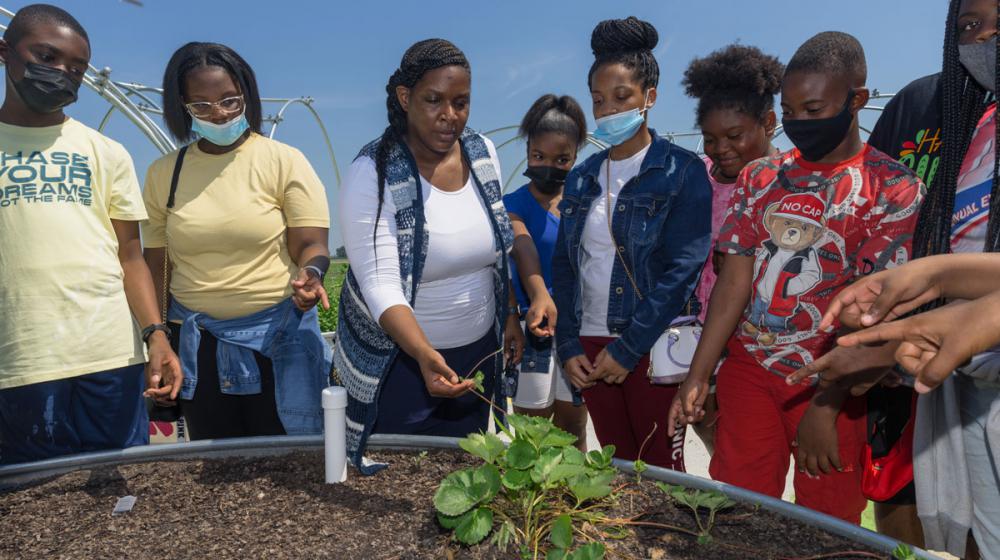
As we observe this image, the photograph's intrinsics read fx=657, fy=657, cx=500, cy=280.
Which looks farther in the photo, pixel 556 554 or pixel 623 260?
pixel 623 260

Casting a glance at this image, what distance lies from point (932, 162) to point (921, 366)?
1335 millimetres

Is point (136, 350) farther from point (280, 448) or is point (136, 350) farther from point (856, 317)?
point (856, 317)

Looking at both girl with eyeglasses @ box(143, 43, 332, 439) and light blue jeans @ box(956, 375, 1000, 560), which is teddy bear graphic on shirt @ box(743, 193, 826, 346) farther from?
girl with eyeglasses @ box(143, 43, 332, 439)

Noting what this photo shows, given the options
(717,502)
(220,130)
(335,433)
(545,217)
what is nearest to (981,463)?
(717,502)

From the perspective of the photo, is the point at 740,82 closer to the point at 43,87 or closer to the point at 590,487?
the point at 590,487

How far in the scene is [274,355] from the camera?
95.5 inches

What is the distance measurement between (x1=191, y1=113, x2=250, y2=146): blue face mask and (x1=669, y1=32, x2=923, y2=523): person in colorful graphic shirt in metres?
1.83

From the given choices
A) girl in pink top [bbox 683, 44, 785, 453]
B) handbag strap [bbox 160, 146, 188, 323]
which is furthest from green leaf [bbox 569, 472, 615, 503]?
handbag strap [bbox 160, 146, 188, 323]

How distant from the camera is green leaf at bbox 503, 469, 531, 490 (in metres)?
1.47

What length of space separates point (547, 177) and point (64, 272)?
209 centimetres

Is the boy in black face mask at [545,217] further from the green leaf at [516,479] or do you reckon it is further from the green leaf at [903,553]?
the green leaf at [903,553]

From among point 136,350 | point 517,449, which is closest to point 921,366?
point 517,449

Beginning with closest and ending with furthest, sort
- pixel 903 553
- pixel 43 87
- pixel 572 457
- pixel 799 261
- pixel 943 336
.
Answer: pixel 943 336 → pixel 903 553 → pixel 572 457 → pixel 799 261 → pixel 43 87

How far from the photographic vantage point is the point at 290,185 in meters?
2.51
